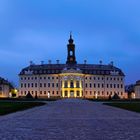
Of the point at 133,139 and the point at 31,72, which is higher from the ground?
the point at 31,72

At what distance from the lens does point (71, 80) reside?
128 meters

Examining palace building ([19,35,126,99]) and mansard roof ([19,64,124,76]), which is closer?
palace building ([19,35,126,99])

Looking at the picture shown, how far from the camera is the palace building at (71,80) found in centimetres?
12800

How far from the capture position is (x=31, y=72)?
133 m

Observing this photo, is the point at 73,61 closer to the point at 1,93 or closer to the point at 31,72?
the point at 31,72

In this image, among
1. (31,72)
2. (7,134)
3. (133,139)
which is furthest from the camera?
(31,72)

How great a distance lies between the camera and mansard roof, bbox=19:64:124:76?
13125cm

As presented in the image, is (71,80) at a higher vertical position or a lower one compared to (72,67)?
lower

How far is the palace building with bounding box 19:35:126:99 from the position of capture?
128 meters

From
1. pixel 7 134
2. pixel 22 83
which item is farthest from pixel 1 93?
pixel 7 134

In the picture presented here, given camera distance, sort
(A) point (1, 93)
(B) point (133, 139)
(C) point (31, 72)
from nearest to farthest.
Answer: (B) point (133, 139) < (A) point (1, 93) < (C) point (31, 72)

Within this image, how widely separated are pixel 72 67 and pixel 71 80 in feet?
14.1

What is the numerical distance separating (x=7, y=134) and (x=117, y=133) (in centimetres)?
308

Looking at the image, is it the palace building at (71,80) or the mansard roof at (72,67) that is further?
the mansard roof at (72,67)
